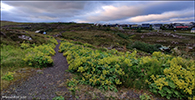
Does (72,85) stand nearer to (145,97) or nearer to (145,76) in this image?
(145,97)

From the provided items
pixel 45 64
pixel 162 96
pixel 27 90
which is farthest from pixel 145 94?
pixel 45 64

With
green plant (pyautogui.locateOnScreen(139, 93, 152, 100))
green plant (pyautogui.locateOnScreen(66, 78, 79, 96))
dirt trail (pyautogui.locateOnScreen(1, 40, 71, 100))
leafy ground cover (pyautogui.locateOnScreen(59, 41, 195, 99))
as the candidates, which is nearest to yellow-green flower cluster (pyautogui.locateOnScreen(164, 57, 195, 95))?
leafy ground cover (pyautogui.locateOnScreen(59, 41, 195, 99))

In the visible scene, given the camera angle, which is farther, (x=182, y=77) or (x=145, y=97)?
(x=182, y=77)

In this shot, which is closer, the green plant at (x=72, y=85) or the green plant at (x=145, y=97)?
the green plant at (x=145, y=97)

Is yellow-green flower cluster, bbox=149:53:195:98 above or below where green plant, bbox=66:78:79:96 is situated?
above

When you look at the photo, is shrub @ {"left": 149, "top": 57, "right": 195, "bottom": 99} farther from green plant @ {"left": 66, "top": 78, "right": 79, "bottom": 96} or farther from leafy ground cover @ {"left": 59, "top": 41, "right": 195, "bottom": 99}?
green plant @ {"left": 66, "top": 78, "right": 79, "bottom": 96}

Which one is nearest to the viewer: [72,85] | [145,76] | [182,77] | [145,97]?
[145,97]

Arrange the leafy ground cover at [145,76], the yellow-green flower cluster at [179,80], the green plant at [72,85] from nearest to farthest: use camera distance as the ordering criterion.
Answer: the yellow-green flower cluster at [179,80] → the leafy ground cover at [145,76] → the green plant at [72,85]

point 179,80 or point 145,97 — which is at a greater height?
point 179,80

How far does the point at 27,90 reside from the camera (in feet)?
12.1

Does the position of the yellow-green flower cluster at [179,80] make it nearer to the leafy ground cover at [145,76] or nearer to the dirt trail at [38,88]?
the leafy ground cover at [145,76]

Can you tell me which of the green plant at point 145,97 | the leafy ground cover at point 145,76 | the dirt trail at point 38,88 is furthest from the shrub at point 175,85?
the dirt trail at point 38,88

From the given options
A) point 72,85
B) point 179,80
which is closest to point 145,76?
point 179,80

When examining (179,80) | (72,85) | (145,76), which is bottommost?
(72,85)
